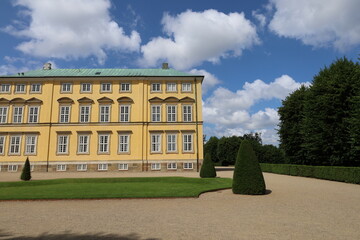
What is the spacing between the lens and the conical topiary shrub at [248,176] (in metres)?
13.5

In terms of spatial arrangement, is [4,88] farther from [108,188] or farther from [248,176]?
[248,176]

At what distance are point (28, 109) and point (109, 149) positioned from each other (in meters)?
12.3

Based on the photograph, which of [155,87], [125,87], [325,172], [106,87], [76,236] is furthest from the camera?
[155,87]

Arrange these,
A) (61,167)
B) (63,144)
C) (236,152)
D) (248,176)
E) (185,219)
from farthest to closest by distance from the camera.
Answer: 1. (236,152)
2. (63,144)
3. (61,167)
4. (248,176)
5. (185,219)

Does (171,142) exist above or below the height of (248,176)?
above

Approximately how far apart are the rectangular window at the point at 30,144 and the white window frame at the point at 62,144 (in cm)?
302

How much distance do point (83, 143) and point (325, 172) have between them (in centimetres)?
2795

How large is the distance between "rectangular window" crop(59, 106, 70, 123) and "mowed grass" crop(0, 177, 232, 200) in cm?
1524

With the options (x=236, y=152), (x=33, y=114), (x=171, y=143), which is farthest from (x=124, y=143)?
(x=236, y=152)

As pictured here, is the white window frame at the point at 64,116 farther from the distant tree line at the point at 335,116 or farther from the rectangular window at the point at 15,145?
the distant tree line at the point at 335,116

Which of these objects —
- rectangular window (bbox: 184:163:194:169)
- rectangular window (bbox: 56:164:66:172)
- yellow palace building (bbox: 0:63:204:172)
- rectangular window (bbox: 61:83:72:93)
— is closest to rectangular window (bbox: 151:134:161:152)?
yellow palace building (bbox: 0:63:204:172)

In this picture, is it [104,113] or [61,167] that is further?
[104,113]

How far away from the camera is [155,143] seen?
108 ft

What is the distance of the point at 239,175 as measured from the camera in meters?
13.9
